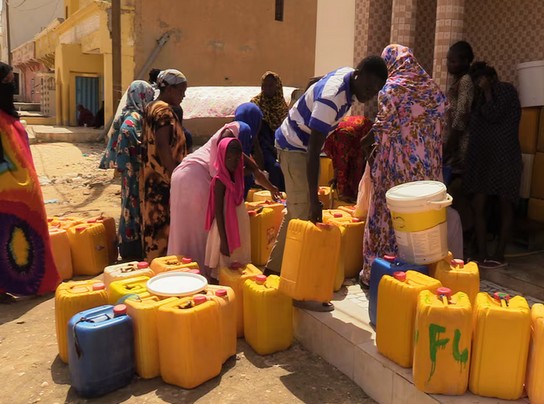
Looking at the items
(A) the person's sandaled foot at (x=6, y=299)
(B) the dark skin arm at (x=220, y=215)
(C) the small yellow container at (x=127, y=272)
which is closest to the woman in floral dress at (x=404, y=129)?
(B) the dark skin arm at (x=220, y=215)

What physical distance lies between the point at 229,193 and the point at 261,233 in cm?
80

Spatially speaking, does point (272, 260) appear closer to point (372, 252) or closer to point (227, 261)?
point (227, 261)

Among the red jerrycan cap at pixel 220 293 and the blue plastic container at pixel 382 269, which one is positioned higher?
the blue plastic container at pixel 382 269

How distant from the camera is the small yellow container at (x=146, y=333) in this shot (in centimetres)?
308

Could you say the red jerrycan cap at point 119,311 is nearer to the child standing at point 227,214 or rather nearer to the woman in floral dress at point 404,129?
the child standing at point 227,214

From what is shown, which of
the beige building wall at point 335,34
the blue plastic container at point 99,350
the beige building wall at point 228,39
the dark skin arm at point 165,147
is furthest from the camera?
the beige building wall at point 228,39

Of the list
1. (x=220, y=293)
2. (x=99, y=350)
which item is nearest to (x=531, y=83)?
(x=220, y=293)

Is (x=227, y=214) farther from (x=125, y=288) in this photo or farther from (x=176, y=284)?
(x=125, y=288)

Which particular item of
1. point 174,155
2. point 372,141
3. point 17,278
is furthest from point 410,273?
point 17,278

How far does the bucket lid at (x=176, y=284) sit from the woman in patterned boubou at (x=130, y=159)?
74.0 inches

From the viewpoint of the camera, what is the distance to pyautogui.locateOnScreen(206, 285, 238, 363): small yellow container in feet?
10.6

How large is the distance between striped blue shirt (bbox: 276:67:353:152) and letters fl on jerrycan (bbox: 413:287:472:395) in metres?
1.35

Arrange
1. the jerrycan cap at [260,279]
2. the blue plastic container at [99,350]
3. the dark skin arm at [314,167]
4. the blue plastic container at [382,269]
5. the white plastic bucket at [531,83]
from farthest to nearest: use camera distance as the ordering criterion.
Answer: the white plastic bucket at [531,83] → the jerrycan cap at [260,279] → the dark skin arm at [314,167] → the blue plastic container at [382,269] → the blue plastic container at [99,350]

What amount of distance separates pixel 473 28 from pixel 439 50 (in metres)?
1.41
